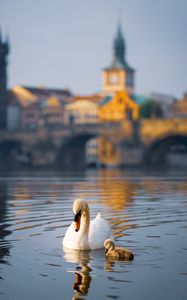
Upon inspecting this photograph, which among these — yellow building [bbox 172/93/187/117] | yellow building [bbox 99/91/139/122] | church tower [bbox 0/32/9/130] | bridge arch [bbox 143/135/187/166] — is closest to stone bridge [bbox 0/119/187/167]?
bridge arch [bbox 143/135/187/166]

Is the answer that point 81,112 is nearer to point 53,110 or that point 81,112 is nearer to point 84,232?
point 53,110

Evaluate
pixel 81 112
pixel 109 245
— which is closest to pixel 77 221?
pixel 109 245

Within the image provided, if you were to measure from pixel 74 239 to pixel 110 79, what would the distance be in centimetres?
18231

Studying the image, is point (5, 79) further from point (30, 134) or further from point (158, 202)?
point (158, 202)

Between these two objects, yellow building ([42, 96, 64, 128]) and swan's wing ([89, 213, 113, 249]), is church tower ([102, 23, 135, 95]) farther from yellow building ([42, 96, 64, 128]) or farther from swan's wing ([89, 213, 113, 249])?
swan's wing ([89, 213, 113, 249])

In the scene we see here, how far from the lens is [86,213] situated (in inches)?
604

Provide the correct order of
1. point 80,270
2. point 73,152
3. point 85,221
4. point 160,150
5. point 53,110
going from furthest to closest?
point 53,110 < point 73,152 < point 160,150 < point 85,221 < point 80,270

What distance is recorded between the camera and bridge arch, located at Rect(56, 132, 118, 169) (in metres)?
114

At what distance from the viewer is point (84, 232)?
50.7 ft

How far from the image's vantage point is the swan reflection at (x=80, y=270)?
12.3 meters

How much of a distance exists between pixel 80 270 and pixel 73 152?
355 ft

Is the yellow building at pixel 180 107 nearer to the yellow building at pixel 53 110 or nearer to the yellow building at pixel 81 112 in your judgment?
the yellow building at pixel 81 112

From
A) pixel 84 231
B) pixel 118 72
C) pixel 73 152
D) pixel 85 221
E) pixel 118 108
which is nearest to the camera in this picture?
pixel 85 221

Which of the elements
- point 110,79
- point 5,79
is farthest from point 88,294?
point 110,79
